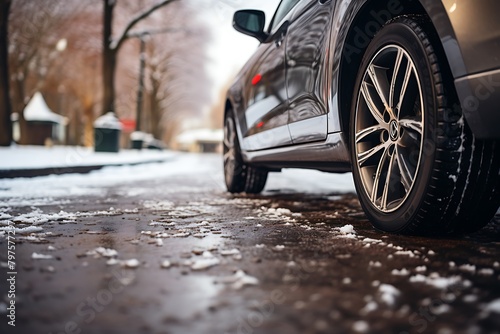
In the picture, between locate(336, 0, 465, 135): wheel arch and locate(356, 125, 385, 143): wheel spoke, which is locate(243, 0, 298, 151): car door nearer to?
locate(336, 0, 465, 135): wheel arch

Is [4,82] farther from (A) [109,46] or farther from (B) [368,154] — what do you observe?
(B) [368,154]

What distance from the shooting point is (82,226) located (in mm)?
2783

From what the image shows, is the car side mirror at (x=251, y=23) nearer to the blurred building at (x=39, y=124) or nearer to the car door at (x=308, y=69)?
the car door at (x=308, y=69)

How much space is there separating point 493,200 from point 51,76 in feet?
110

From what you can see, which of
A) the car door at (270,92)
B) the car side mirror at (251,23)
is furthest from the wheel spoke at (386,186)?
the car side mirror at (251,23)

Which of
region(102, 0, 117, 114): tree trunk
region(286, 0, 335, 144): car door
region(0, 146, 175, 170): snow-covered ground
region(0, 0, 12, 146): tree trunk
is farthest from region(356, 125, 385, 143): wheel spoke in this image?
region(102, 0, 117, 114): tree trunk

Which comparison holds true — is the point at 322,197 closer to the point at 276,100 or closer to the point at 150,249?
the point at 276,100

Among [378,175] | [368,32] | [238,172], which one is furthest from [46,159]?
[378,175]

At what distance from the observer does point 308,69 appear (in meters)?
3.02

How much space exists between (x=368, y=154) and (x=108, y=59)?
15.2 metres

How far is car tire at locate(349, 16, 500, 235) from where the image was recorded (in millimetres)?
2088

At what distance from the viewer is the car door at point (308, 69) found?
2.86 meters

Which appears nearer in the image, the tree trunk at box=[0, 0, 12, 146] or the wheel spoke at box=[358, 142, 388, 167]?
the wheel spoke at box=[358, 142, 388, 167]

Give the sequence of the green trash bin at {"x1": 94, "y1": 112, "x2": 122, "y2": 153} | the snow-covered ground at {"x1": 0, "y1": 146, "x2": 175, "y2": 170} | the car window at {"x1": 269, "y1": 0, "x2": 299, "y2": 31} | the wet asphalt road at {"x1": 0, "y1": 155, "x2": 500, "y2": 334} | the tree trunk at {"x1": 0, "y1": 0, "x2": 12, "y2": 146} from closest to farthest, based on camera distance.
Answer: the wet asphalt road at {"x1": 0, "y1": 155, "x2": 500, "y2": 334} < the car window at {"x1": 269, "y1": 0, "x2": 299, "y2": 31} < the snow-covered ground at {"x1": 0, "y1": 146, "x2": 175, "y2": 170} < the tree trunk at {"x1": 0, "y1": 0, "x2": 12, "y2": 146} < the green trash bin at {"x1": 94, "y1": 112, "x2": 122, "y2": 153}
